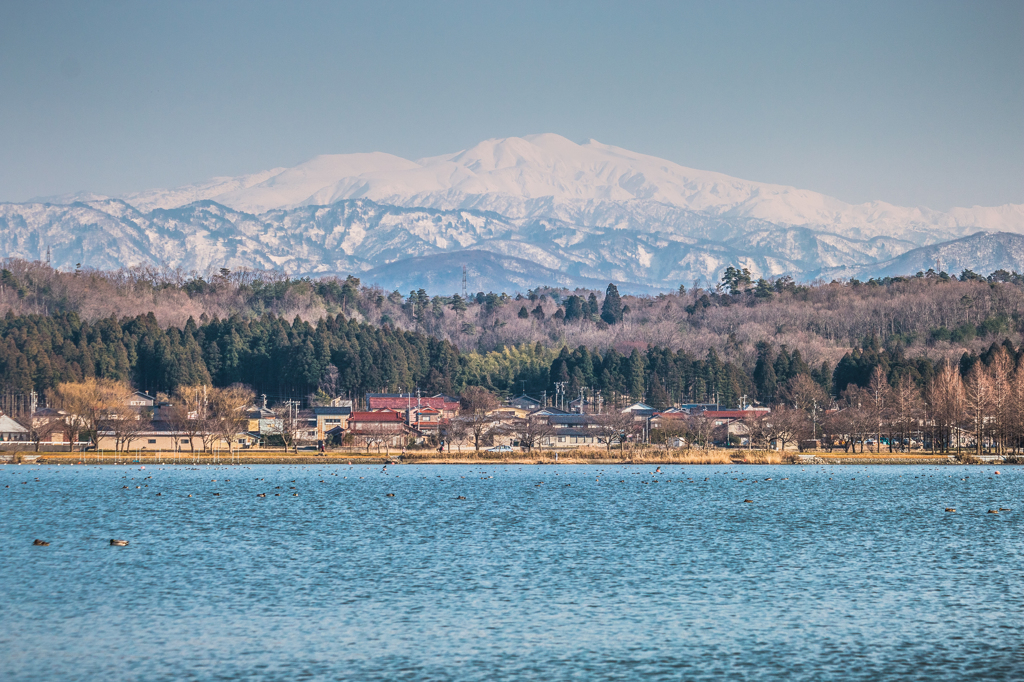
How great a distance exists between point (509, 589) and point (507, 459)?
6040 centimetres

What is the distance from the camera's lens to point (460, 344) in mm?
199500

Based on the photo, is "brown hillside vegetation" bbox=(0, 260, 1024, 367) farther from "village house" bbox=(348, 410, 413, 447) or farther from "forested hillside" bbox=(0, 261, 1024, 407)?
"village house" bbox=(348, 410, 413, 447)

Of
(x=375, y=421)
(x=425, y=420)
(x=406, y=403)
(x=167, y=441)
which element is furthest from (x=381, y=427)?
(x=406, y=403)

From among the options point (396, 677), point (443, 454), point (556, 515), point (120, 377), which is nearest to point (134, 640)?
point (396, 677)

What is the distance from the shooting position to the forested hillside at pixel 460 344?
12669 cm

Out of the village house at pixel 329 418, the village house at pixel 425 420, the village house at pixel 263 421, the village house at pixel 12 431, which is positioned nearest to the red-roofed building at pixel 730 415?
the village house at pixel 425 420

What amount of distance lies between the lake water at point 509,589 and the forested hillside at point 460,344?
78336 mm

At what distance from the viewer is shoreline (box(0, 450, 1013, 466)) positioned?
82.1 metres

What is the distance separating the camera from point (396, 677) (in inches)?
713

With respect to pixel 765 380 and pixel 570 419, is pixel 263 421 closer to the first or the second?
pixel 570 419

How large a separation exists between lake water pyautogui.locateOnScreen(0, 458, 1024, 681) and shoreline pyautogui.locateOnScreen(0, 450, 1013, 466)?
101ft

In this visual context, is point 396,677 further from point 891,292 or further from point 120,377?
point 891,292

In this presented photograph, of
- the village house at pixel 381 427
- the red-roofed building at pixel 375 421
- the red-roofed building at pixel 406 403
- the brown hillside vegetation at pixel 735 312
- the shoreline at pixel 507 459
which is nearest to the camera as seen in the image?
the shoreline at pixel 507 459

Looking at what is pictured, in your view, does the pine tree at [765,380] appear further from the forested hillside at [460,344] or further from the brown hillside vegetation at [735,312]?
the brown hillside vegetation at [735,312]
